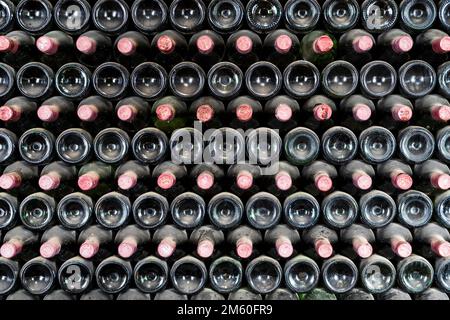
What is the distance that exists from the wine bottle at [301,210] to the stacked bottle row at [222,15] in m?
0.42

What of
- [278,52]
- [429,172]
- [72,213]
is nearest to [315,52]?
[278,52]

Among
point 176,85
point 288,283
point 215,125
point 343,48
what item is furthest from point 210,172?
point 343,48

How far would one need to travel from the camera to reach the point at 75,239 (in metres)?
1.21

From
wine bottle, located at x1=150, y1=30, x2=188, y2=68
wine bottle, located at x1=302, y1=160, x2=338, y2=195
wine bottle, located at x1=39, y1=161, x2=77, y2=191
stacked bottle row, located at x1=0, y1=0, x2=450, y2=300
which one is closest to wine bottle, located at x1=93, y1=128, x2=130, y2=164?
stacked bottle row, located at x1=0, y1=0, x2=450, y2=300

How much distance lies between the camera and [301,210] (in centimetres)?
118

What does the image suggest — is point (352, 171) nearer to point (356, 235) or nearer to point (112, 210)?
point (356, 235)

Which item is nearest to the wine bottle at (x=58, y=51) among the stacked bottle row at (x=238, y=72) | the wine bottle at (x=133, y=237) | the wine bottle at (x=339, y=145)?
the stacked bottle row at (x=238, y=72)

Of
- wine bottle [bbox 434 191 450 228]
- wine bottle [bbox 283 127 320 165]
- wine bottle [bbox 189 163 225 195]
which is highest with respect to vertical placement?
wine bottle [bbox 283 127 320 165]

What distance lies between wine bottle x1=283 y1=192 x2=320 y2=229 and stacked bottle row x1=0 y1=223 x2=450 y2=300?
0.04m

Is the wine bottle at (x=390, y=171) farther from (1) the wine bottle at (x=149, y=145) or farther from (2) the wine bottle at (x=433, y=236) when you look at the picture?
(1) the wine bottle at (x=149, y=145)

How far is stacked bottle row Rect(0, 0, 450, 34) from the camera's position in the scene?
114 centimetres

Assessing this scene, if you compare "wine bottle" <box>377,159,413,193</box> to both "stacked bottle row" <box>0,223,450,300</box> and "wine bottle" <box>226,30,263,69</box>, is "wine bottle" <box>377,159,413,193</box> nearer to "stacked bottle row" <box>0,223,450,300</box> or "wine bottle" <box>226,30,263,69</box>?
"stacked bottle row" <box>0,223,450,300</box>

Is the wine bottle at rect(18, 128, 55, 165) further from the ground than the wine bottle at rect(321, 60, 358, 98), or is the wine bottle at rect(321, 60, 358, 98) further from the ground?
the wine bottle at rect(321, 60, 358, 98)

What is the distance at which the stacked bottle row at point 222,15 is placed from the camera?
1.14m
